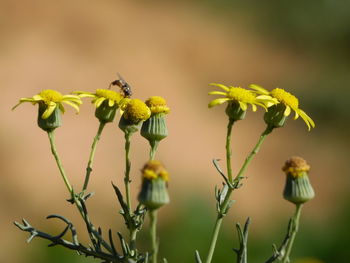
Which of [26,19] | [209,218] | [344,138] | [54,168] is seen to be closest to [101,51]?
[26,19]

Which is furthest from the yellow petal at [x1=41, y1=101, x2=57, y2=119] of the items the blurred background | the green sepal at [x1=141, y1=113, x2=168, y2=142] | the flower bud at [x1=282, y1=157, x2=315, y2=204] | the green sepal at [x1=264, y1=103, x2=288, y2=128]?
the blurred background

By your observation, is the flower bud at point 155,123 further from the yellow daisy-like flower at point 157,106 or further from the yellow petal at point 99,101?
the yellow petal at point 99,101

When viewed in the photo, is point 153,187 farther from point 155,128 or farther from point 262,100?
point 262,100

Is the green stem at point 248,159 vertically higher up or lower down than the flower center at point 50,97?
lower down

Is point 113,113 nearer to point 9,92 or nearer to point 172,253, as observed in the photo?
point 172,253

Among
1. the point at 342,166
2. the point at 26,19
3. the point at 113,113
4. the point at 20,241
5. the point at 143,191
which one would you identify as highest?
the point at 26,19

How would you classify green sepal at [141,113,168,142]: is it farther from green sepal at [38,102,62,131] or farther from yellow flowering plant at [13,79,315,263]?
green sepal at [38,102,62,131]

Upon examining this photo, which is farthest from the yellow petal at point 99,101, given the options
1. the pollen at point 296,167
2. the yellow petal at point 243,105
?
the pollen at point 296,167
